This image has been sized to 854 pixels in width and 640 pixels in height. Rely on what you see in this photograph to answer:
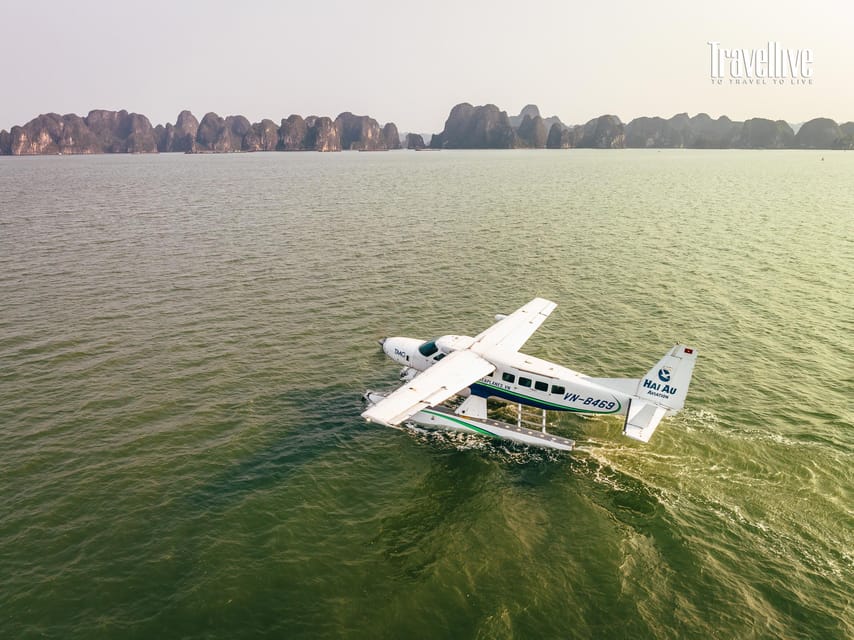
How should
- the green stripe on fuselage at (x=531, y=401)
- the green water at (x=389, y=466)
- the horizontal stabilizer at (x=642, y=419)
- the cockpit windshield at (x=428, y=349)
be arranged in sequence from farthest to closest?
the cockpit windshield at (x=428, y=349)
the green stripe on fuselage at (x=531, y=401)
the horizontal stabilizer at (x=642, y=419)
the green water at (x=389, y=466)

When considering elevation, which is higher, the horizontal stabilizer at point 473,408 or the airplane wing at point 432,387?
the airplane wing at point 432,387

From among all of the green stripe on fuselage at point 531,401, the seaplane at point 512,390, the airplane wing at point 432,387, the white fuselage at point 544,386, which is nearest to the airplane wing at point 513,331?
the seaplane at point 512,390

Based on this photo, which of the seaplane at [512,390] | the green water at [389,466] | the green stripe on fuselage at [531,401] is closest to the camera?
the green water at [389,466]

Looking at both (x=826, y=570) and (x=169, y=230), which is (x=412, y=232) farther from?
(x=826, y=570)

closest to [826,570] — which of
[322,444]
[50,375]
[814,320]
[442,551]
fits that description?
[442,551]

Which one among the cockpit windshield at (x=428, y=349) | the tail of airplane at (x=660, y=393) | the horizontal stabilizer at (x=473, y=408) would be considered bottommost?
the horizontal stabilizer at (x=473, y=408)

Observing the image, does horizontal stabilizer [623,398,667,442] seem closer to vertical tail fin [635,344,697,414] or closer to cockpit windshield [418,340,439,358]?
vertical tail fin [635,344,697,414]

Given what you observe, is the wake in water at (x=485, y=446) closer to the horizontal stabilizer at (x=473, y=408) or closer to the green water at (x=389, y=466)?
the green water at (x=389, y=466)

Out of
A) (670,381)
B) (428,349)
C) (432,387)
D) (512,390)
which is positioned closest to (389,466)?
(432,387)
